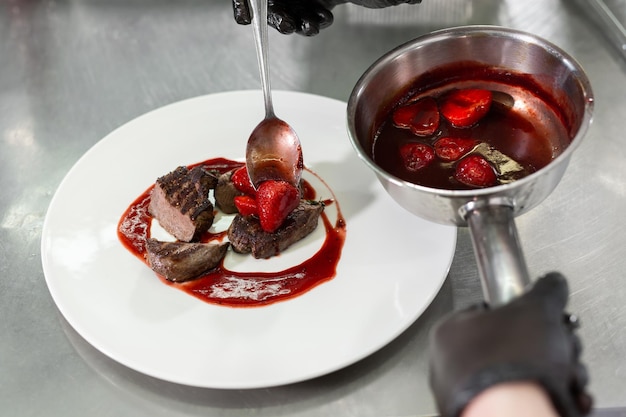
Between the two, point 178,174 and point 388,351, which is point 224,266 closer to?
point 178,174

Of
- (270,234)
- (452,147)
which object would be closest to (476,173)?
(452,147)

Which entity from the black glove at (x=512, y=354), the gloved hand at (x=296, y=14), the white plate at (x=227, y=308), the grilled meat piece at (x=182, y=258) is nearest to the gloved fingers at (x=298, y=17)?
the gloved hand at (x=296, y=14)

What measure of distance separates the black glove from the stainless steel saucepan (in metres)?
0.11

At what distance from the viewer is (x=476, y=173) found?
53.5 inches

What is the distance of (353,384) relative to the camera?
1290 mm

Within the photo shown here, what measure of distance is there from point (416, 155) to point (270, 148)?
363mm

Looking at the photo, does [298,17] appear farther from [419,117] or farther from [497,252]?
[497,252]

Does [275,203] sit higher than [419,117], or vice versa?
[419,117]

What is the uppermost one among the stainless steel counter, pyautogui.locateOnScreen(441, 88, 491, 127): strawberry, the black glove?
the black glove

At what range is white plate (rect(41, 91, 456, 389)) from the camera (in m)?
1.28

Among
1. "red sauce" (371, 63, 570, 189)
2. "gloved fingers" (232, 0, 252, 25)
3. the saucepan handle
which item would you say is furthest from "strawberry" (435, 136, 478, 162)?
"gloved fingers" (232, 0, 252, 25)

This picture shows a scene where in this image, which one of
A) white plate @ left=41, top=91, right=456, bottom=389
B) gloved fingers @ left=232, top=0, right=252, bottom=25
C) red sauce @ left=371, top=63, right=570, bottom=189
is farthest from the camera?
gloved fingers @ left=232, top=0, right=252, bottom=25

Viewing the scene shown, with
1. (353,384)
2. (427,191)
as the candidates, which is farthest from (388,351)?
(427,191)

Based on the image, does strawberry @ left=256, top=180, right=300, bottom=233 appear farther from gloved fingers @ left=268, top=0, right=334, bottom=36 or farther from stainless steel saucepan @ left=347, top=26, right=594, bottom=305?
gloved fingers @ left=268, top=0, right=334, bottom=36
